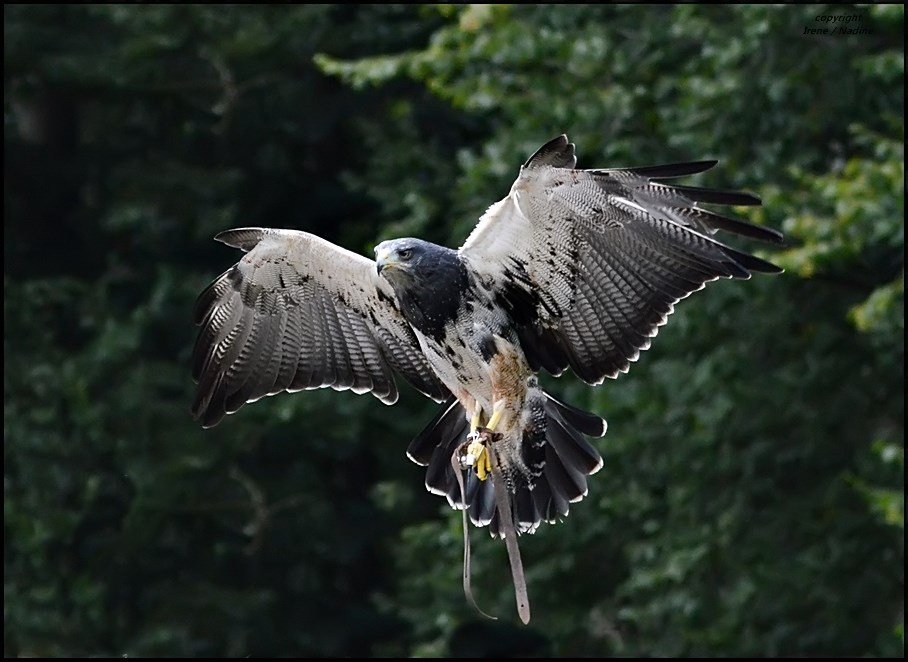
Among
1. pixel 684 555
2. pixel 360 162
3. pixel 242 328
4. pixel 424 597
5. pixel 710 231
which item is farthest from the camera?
pixel 360 162

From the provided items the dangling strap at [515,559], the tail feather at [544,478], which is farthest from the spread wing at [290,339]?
the dangling strap at [515,559]

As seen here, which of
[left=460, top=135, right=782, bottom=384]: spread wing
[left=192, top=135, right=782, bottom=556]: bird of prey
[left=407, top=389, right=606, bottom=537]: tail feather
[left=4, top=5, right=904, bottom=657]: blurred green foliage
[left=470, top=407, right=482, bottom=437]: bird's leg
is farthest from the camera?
[left=4, top=5, right=904, bottom=657]: blurred green foliage

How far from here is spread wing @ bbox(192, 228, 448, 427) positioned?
783 centimetres

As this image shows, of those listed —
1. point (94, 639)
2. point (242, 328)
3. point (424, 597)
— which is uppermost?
point (242, 328)

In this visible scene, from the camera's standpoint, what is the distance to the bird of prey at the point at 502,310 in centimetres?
700

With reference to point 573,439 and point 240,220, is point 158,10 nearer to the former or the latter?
point 240,220

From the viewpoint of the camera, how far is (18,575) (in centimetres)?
1582

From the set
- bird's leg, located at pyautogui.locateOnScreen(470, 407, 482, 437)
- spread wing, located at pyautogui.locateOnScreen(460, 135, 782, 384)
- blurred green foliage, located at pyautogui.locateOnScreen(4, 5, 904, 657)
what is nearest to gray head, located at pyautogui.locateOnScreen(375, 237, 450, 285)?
spread wing, located at pyautogui.locateOnScreen(460, 135, 782, 384)

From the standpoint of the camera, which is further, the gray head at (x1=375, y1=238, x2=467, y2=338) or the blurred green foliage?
the blurred green foliage

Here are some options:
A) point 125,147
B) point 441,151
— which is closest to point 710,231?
point 441,151

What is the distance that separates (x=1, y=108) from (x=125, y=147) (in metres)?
1.29

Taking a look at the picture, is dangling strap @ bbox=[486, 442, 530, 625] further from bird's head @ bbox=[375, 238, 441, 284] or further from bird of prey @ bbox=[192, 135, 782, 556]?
bird's head @ bbox=[375, 238, 441, 284]

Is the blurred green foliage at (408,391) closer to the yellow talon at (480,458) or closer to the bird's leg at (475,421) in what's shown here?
the bird's leg at (475,421)

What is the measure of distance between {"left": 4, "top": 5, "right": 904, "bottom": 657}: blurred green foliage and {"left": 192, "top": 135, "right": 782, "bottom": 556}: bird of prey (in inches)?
143
